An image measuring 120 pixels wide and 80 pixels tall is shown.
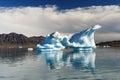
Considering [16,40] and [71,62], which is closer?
[71,62]

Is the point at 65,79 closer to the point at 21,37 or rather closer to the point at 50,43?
the point at 50,43

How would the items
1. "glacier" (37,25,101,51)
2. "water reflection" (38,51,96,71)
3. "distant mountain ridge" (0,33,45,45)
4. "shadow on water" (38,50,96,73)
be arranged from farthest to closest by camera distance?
"distant mountain ridge" (0,33,45,45)
"glacier" (37,25,101,51)
"water reflection" (38,51,96,71)
"shadow on water" (38,50,96,73)

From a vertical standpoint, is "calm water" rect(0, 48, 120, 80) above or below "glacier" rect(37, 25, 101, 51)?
below

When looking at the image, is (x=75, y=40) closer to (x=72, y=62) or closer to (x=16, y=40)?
(x=72, y=62)

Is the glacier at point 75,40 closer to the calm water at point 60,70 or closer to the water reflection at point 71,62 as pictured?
the water reflection at point 71,62

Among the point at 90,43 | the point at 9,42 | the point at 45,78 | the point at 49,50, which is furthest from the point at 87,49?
the point at 9,42

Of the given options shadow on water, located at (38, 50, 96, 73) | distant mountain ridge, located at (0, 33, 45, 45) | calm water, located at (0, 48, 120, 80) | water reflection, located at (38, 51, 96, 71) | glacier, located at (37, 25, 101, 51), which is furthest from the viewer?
distant mountain ridge, located at (0, 33, 45, 45)

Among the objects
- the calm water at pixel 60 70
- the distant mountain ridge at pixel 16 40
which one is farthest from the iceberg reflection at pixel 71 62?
the distant mountain ridge at pixel 16 40

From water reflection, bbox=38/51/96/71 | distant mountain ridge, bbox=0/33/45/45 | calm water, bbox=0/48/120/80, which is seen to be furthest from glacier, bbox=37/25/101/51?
distant mountain ridge, bbox=0/33/45/45

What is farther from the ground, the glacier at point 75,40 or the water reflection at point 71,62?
the glacier at point 75,40

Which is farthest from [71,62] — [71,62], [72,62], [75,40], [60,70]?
[75,40]

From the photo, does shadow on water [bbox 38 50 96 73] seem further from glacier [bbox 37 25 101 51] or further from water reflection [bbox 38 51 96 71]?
glacier [bbox 37 25 101 51]

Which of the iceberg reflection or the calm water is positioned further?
the iceberg reflection

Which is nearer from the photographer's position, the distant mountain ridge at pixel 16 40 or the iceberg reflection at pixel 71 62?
the iceberg reflection at pixel 71 62
